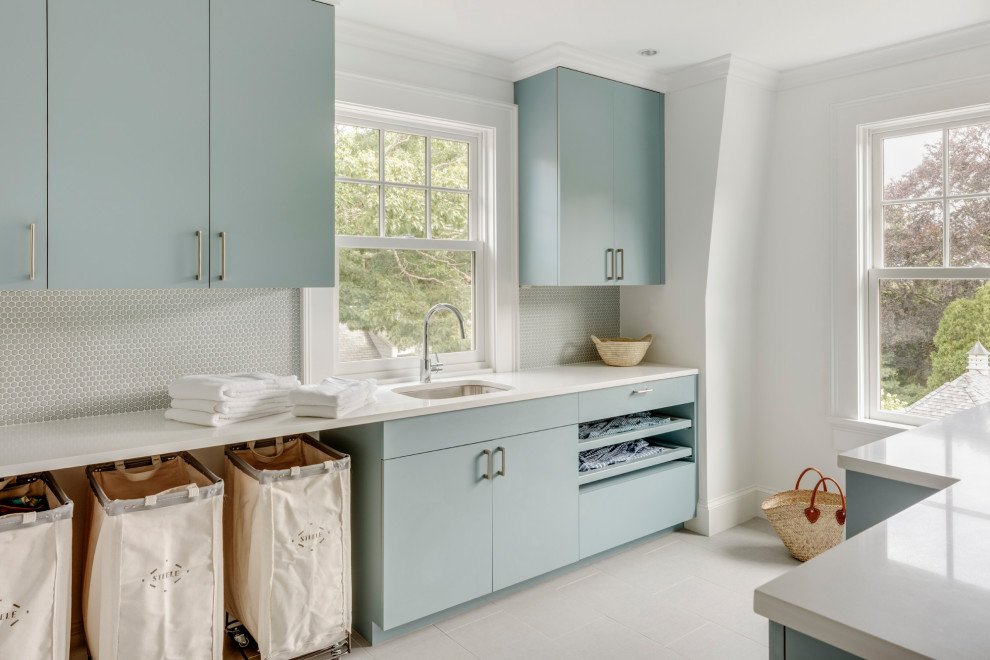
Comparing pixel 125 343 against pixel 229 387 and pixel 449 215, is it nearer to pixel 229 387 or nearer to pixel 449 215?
pixel 229 387

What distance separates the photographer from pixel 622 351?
3.65 m

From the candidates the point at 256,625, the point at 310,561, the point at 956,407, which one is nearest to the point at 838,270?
the point at 956,407

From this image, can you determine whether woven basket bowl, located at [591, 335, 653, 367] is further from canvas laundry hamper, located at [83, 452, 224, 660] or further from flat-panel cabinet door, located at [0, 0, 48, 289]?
flat-panel cabinet door, located at [0, 0, 48, 289]

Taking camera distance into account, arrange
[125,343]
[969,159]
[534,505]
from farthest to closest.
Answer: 1. [969,159]
2. [534,505]
3. [125,343]

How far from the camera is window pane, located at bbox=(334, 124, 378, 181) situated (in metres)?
3.05

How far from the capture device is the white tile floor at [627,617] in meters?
2.48

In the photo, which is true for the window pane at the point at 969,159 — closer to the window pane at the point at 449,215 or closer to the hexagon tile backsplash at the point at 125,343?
the window pane at the point at 449,215

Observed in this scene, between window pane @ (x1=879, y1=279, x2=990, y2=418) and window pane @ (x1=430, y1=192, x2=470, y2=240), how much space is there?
2.16m

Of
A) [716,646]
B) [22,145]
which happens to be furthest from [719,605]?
[22,145]

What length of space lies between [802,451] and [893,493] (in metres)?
2.20

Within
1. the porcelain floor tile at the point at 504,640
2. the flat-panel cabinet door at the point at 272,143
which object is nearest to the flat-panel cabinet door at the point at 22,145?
the flat-panel cabinet door at the point at 272,143

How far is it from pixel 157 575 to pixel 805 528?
269 cm

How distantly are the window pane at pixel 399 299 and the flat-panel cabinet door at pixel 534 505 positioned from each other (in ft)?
2.54

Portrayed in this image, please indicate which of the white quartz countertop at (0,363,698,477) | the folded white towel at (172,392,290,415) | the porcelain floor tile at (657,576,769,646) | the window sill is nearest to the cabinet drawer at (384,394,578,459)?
the white quartz countertop at (0,363,698,477)
